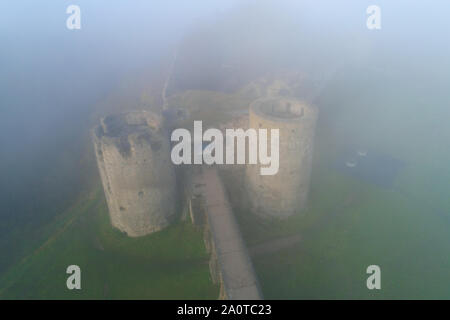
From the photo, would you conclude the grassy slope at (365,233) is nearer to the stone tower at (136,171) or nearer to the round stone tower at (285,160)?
the round stone tower at (285,160)

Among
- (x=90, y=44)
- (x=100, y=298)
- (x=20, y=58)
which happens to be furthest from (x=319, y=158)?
(x=90, y=44)

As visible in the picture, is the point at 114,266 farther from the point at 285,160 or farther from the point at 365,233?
the point at 365,233

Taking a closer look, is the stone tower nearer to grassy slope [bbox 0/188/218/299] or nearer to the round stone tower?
grassy slope [bbox 0/188/218/299]

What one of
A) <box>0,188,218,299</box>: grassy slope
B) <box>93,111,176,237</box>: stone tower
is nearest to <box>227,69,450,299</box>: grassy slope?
<box>0,188,218,299</box>: grassy slope

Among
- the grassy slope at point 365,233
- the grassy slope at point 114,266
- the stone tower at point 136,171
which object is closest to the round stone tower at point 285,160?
the grassy slope at point 365,233

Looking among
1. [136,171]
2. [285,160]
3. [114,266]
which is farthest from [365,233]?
[114,266]
